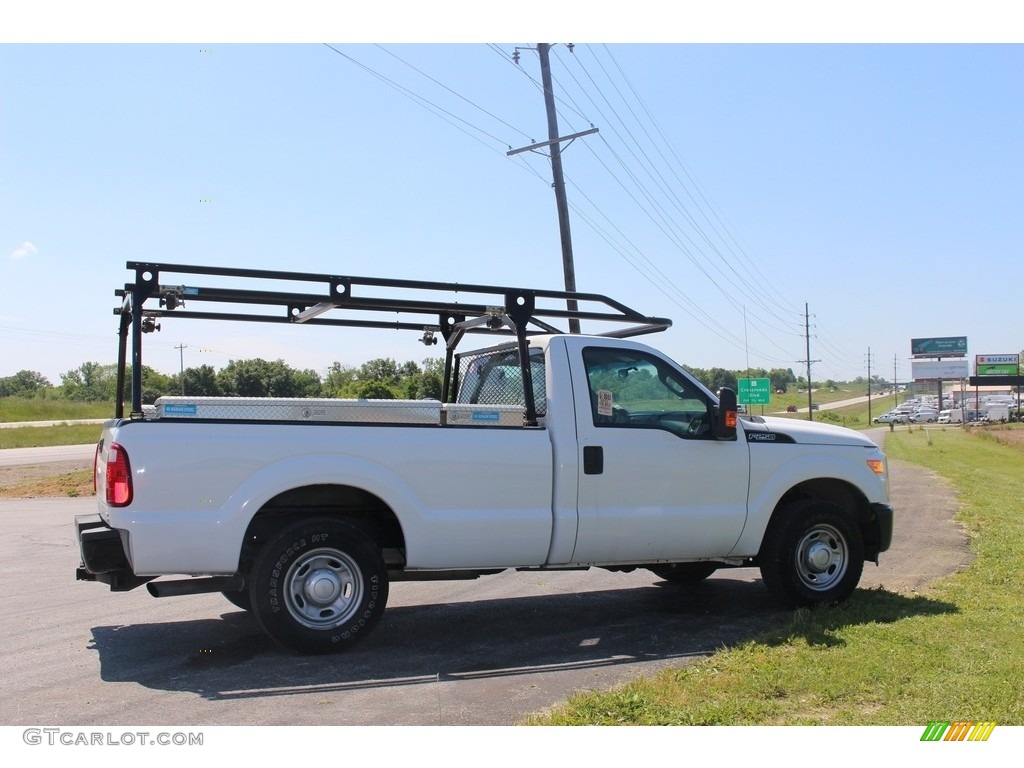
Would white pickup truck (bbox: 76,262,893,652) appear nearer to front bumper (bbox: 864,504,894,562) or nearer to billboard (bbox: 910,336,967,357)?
front bumper (bbox: 864,504,894,562)

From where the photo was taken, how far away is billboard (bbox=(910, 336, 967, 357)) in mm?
115625

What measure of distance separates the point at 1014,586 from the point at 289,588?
6077 mm

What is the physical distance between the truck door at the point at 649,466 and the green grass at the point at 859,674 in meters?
0.94

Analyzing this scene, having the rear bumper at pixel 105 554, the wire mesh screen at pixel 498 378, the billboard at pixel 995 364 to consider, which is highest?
the billboard at pixel 995 364

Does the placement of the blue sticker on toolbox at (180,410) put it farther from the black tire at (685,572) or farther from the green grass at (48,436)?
the green grass at (48,436)

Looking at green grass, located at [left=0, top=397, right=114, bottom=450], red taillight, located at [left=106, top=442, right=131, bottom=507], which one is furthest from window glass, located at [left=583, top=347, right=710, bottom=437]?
green grass, located at [left=0, top=397, right=114, bottom=450]

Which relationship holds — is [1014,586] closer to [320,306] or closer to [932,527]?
[932,527]

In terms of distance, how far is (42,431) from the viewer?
51.7m

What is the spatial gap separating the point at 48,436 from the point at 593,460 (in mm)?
49234

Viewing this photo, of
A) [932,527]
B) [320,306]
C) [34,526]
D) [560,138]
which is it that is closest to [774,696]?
[320,306]

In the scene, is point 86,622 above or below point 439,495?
below

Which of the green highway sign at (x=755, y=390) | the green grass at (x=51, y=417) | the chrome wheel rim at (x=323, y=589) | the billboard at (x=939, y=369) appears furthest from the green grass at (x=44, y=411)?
the billboard at (x=939, y=369)

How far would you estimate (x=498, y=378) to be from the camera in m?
7.54

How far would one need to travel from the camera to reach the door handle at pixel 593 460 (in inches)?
258
